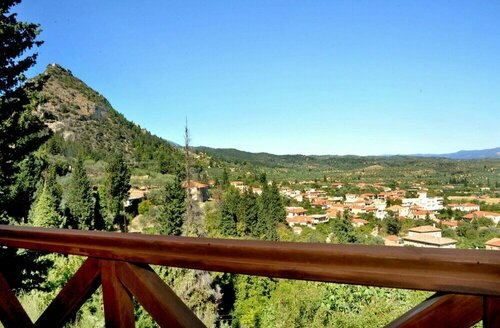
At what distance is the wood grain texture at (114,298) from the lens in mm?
1120

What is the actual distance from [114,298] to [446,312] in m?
0.93

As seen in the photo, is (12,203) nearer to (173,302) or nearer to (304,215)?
(173,302)

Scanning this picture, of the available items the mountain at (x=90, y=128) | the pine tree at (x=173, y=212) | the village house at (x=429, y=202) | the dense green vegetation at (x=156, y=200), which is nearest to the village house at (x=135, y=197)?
the dense green vegetation at (x=156, y=200)

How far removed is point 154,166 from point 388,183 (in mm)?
44172

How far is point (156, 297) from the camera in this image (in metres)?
1.01

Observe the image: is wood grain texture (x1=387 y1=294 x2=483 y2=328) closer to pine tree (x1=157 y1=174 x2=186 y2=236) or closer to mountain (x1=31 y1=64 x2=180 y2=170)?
pine tree (x1=157 y1=174 x2=186 y2=236)

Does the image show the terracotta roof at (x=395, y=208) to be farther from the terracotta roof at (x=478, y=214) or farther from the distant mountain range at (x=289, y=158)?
the distant mountain range at (x=289, y=158)

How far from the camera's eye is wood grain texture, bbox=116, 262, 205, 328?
98 cm

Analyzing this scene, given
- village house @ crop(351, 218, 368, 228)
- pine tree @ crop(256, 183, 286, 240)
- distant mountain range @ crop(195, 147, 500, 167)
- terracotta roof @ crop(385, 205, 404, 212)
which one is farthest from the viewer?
distant mountain range @ crop(195, 147, 500, 167)

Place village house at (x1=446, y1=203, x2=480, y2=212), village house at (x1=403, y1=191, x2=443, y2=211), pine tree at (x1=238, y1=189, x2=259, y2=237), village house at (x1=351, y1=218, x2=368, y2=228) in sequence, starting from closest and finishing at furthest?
pine tree at (x1=238, y1=189, x2=259, y2=237), village house at (x1=446, y1=203, x2=480, y2=212), village house at (x1=351, y1=218, x2=368, y2=228), village house at (x1=403, y1=191, x2=443, y2=211)

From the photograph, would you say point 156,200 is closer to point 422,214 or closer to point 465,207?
point 422,214

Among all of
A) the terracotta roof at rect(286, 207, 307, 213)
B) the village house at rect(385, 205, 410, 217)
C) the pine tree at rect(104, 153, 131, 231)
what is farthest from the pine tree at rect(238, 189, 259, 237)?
the village house at rect(385, 205, 410, 217)

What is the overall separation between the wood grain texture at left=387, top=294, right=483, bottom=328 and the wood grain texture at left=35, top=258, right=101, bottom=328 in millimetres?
937

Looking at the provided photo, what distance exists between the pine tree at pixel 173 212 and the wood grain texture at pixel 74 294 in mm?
25470
